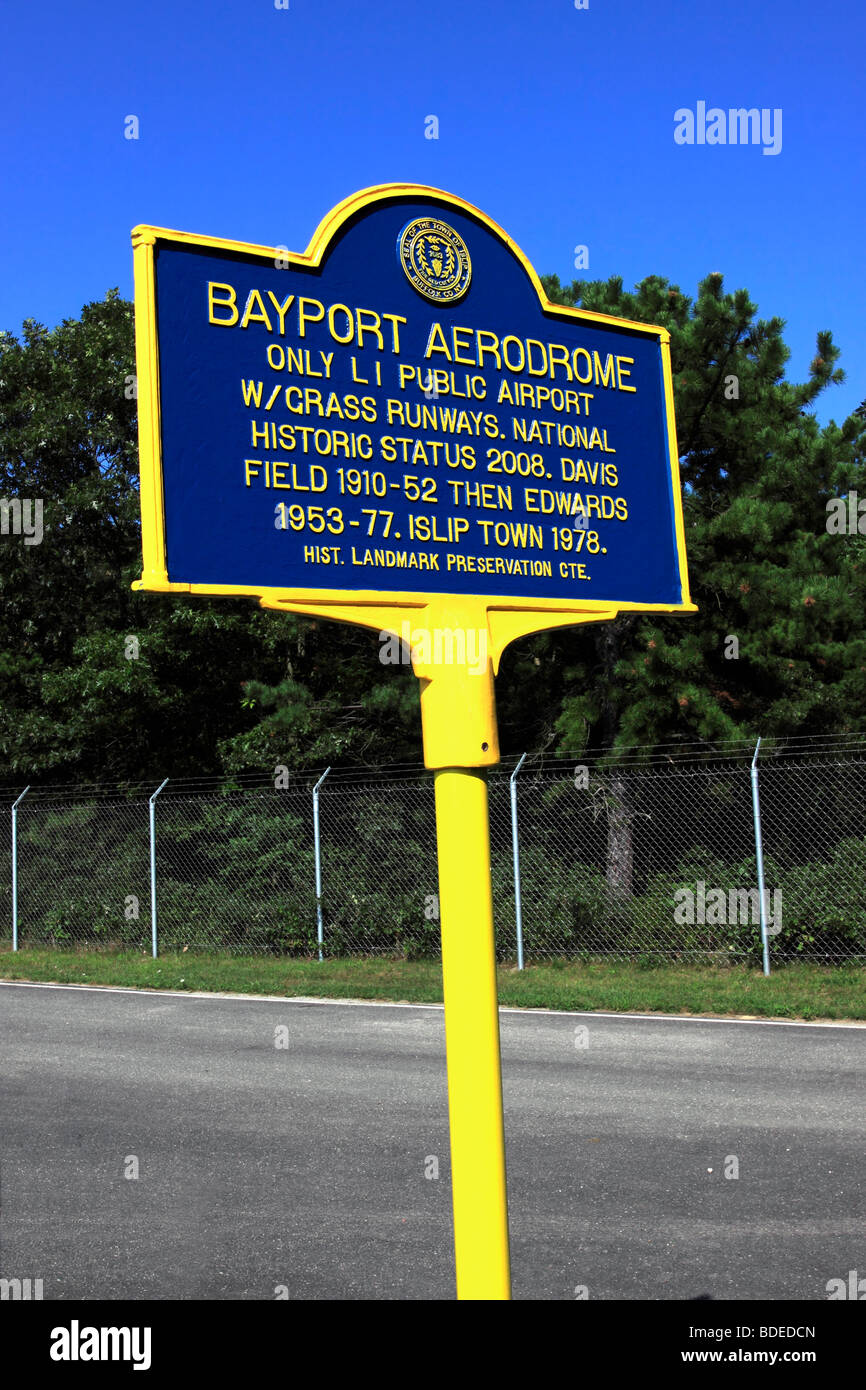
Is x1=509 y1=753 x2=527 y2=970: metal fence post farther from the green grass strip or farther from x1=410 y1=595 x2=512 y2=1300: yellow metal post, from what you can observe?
x1=410 y1=595 x2=512 y2=1300: yellow metal post

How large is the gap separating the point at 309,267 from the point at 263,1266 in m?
4.12

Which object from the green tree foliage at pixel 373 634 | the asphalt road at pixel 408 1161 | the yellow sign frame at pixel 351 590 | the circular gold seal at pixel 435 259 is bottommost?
the asphalt road at pixel 408 1161

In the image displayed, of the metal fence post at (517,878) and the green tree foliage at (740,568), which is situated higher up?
the green tree foliage at (740,568)

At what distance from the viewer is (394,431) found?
3.25 metres

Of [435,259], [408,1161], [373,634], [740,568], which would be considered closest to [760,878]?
[740,568]

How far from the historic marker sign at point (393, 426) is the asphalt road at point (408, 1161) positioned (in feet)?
10.1

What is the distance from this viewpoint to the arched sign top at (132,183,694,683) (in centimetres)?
295

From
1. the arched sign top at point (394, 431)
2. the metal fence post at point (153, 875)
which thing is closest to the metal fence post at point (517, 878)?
the metal fence post at point (153, 875)

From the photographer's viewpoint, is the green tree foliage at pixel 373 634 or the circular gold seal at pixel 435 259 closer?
the circular gold seal at pixel 435 259

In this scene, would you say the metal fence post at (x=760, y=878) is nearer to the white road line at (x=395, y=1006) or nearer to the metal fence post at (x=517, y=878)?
the white road line at (x=395, y=1006)

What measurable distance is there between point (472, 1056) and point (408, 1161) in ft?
14.4

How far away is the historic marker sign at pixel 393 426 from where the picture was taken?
295 cm

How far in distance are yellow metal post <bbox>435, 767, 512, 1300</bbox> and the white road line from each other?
340 inches

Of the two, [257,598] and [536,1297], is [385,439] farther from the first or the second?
[536,1297]
